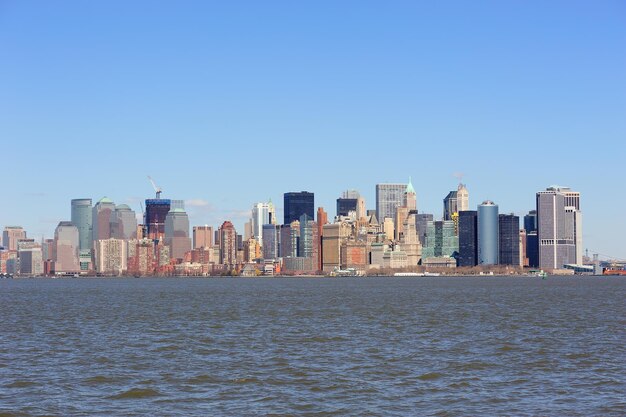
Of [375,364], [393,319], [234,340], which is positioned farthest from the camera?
[393,319]

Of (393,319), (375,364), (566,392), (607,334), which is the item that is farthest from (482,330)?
(566,392)

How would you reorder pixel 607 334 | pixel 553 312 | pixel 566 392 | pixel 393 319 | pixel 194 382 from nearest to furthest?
pixel 566 392
pixel 194 382
pixel 607 334
pixel 393 319
pixel 553 312

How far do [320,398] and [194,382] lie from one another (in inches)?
259

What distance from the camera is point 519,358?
163 ft

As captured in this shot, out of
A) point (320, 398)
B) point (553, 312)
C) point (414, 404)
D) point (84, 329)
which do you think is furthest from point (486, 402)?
point (553, 312)

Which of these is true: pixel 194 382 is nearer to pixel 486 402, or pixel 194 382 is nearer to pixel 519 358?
pixel 486 402

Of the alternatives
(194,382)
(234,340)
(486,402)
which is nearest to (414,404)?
(486,402)

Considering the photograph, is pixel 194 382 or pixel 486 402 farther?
pixel 194 382

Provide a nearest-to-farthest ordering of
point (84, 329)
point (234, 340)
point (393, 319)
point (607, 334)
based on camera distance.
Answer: point (234, 340), point (607, 334), point (84, 329), point (393, 319)

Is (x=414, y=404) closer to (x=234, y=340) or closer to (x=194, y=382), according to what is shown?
(x=194, y=382)

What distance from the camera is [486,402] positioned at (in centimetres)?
3628

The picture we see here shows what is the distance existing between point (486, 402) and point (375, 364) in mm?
11140

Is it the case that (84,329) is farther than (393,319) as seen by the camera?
No

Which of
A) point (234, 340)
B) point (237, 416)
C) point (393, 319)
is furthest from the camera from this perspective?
point (393, 319)
